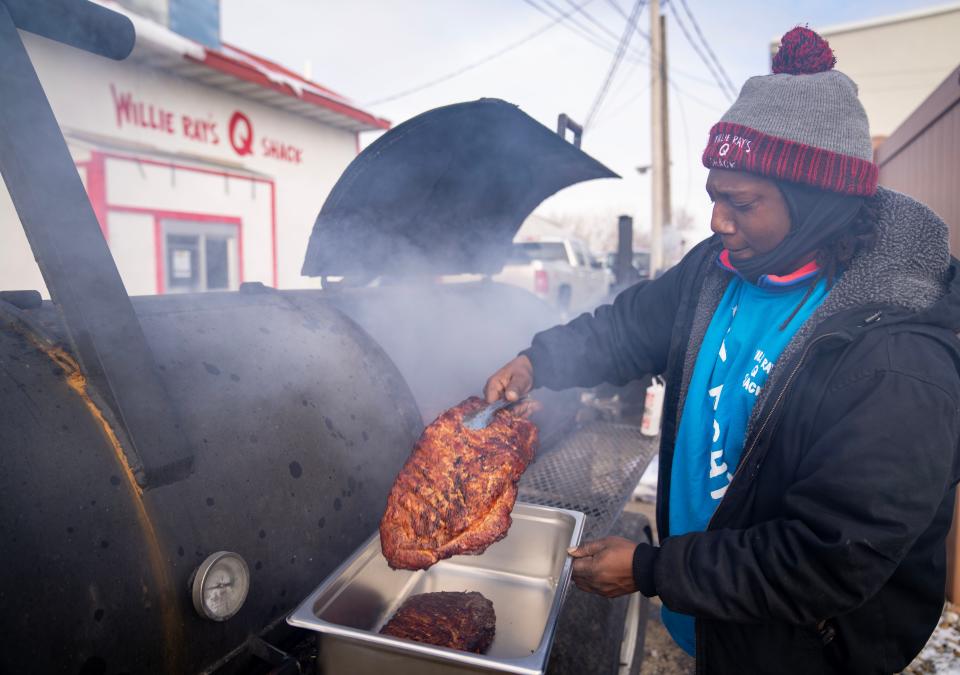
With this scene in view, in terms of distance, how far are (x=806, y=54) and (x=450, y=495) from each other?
65.2 inches

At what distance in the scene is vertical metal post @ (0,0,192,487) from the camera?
3.94 ft

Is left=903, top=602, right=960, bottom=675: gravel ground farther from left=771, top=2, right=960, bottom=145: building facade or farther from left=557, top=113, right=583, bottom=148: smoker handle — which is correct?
left=771, top=2, right=960, bottom=145: building facade

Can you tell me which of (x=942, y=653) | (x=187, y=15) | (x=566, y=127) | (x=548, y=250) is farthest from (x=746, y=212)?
(x=548, y=250)

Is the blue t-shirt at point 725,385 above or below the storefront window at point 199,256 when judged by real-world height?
below

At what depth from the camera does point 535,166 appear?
10.8 ft

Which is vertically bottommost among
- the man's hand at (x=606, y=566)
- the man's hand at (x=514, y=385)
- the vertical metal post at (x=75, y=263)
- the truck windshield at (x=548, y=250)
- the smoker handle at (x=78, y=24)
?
the man's hand at (x=606, y=566)

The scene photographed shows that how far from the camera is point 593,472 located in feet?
10.6

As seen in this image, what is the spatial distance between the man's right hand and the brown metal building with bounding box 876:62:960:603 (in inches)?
123

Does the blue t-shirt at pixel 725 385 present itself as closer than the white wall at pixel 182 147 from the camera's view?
Yes

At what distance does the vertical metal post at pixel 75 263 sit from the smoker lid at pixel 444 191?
112cm

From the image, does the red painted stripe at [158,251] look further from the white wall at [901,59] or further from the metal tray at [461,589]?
the white wall at [901,59]

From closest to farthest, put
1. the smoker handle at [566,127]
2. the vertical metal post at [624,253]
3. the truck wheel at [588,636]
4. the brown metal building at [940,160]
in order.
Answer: the truck wheel at [588,636], the smoker handle at [566,127], the brown metal building at [940,160], the vertical metal post at [624,253]

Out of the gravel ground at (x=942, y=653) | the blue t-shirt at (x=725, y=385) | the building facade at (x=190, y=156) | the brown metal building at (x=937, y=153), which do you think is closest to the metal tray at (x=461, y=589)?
the blue t-shirt at (x=725, y=385)

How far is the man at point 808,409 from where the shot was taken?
132 centimetres
